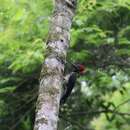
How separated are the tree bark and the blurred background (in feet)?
7.99

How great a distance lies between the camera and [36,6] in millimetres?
6566

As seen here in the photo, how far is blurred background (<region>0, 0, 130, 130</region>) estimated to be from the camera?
6246 mm

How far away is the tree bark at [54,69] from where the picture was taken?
3105mm

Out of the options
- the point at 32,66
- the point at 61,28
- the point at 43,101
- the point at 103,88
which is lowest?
the point at 103,88

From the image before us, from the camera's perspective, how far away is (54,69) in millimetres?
3309

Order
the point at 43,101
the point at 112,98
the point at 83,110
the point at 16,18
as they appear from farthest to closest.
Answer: the point at 112,98 < the point at 83,110 < the point at 16,18 < the point at 43,101

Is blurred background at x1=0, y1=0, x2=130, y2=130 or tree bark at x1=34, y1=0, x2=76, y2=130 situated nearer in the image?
tree bark at x1=34, y1=0, x2=76, y2=130

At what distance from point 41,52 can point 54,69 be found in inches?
105

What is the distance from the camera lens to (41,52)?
19.6 ft

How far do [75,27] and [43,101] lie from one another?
11.2 ft

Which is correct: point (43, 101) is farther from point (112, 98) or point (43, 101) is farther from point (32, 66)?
point (112, 98)

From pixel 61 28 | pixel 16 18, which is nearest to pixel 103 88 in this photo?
pixel 16 18

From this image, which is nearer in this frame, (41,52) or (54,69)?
(54,69)

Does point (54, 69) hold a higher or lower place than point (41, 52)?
higher
